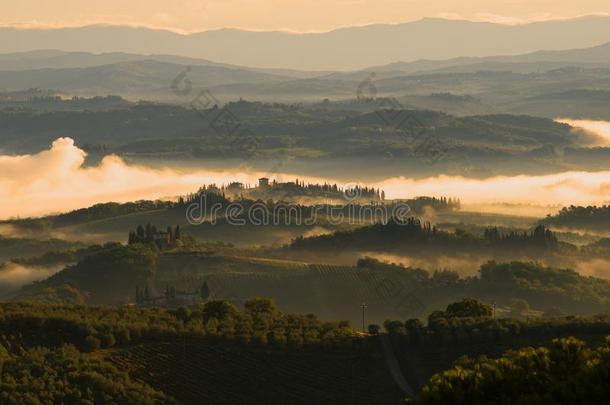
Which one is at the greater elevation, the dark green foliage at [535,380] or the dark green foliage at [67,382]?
the dark green foliage at [535,380]

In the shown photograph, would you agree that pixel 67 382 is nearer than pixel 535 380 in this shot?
No

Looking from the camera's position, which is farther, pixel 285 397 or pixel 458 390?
pixel 285 397

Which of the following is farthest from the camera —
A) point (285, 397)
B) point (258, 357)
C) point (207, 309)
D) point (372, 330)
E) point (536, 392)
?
point (207, 309)

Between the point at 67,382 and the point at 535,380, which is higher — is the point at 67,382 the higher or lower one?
the lower one

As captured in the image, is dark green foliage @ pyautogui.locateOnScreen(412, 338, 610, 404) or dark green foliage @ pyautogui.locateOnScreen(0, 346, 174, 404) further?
dark green foliage @ pyautogui.locateOnScreen(0, 346, 174, 404)

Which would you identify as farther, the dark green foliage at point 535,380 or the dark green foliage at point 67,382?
the dark green foliage at point 67,382

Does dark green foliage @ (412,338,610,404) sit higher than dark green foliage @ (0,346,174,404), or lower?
higher

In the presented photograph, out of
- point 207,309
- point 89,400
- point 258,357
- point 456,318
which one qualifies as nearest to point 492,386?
point 89,400

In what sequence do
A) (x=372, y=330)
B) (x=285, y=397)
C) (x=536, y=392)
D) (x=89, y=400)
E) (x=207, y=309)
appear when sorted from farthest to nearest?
1. (x=207, y=309)
2. (x=372, y=330)
3. (x=285, y=397)
4. (x=89, y=400)
5. (x=536, y=392)

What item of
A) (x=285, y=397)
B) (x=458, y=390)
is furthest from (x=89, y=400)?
(x=458, y=390)

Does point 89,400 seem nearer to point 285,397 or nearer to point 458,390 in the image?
point 285,397
